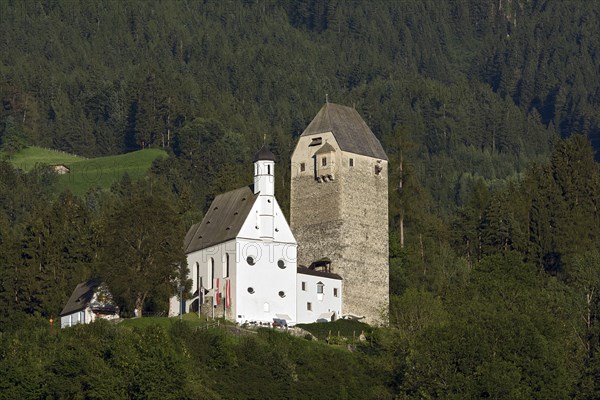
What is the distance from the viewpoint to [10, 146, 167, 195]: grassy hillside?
150337 mm

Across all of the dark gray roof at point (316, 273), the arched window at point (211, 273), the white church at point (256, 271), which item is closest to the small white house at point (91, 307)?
the white church at point (256, 271)

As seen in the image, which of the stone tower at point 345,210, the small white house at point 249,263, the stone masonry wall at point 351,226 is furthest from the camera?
the stone tower at point 345,210

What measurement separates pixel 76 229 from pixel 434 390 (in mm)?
31592

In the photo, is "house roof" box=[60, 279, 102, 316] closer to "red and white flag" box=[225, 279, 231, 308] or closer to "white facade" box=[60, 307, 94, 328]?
"white facade" box=[60, 307, 94, 328]

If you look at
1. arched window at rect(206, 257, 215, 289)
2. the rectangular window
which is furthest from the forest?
the rectangular window

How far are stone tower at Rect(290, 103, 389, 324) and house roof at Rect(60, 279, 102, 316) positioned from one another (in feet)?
36.6

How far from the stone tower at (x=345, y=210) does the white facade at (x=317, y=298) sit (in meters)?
0.65

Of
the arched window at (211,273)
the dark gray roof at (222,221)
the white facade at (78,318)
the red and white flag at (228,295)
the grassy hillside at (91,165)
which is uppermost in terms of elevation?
the grassy hillside at (91,165)

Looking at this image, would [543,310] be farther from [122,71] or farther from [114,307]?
[122,71]

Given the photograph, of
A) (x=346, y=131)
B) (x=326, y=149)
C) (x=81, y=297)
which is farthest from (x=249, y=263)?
(x=346, y=131)

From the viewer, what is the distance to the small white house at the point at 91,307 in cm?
8681

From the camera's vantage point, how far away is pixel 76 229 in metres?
96.2

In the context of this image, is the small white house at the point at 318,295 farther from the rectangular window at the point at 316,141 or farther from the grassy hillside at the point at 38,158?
the grassy hillside at the point at 38,158

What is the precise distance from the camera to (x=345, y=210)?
91.4m
